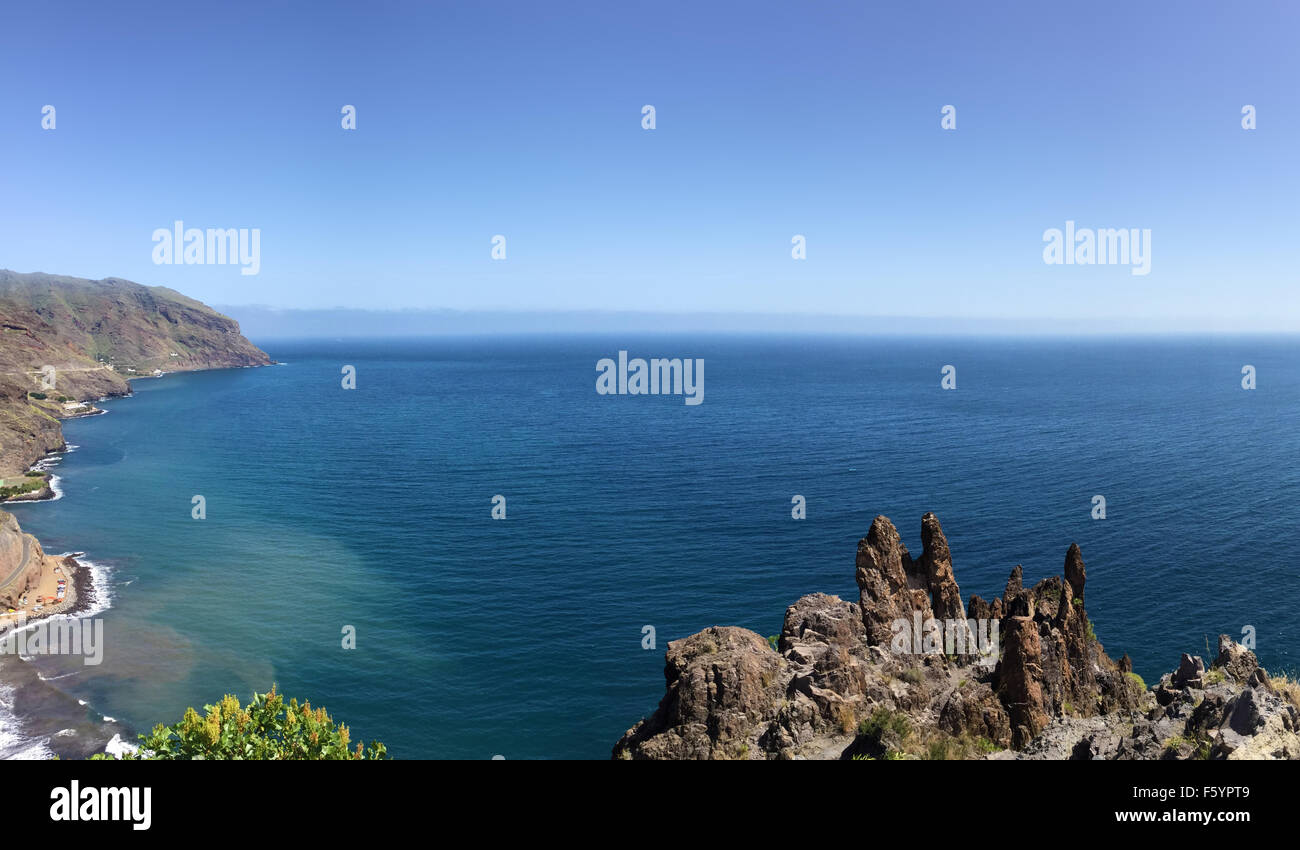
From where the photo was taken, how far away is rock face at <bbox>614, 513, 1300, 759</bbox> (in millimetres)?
31578

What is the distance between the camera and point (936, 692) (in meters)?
38.6

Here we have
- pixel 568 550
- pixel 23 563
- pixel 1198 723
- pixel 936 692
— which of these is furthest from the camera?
pixel 568 550

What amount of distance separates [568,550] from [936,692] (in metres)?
57.1

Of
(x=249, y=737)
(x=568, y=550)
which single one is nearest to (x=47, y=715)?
(x=249, y=737)

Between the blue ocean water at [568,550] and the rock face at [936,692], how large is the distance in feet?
68.9

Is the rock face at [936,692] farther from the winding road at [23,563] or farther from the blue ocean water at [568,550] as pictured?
the winding road at [23,563]

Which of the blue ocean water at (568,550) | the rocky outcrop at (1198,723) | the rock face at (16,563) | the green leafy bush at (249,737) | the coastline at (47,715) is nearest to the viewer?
the rocky outcrop at (1198,723)

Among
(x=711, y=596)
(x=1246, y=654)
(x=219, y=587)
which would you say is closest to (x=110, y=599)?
(x=219, y=587)

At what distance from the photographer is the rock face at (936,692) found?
31.6 meters

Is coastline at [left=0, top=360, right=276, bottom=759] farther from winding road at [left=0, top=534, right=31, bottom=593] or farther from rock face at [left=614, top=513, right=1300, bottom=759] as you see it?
rock face at [left=614, top=513, right=1300, bottom=759]

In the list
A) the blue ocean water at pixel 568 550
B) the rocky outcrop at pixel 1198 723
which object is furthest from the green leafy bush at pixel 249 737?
the rocky outcrop at pixel 1198 723

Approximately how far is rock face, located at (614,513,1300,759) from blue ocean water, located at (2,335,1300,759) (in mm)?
21014

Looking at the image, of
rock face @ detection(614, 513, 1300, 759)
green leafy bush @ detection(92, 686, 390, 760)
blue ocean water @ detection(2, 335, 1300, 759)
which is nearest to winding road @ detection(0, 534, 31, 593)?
blue ocean water @ detection(2, 335, 1300, 759)

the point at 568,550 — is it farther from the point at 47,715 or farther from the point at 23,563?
the point at 23,563
